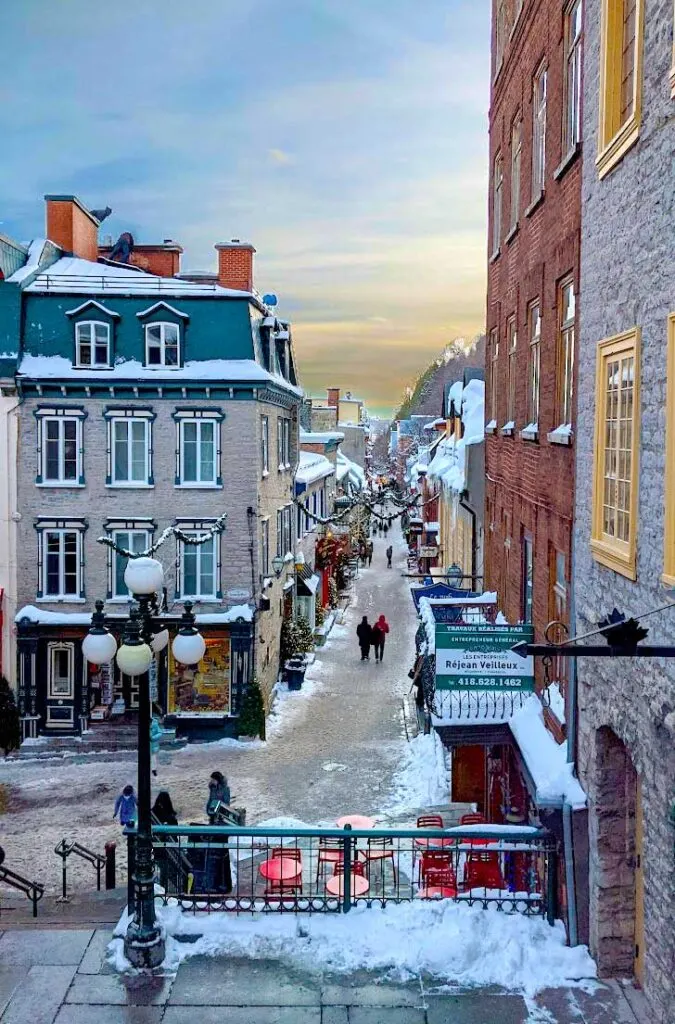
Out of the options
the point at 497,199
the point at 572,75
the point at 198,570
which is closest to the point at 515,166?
the point at 497,199

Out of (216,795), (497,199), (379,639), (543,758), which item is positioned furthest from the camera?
(379,639)

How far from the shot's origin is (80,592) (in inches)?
899

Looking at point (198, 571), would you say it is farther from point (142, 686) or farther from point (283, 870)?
point (142, 686)

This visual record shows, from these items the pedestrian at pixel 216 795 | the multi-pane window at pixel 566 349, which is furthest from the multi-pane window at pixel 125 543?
the multi-pane window at pixel 566 349

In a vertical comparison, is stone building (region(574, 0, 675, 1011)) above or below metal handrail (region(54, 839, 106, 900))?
above

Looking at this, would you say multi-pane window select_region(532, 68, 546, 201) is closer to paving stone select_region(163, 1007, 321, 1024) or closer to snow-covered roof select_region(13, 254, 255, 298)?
paving stone select_region(163, 1007, 321, 1024)

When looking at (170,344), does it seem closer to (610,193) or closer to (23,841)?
(23,841)

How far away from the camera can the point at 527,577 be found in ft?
44.8

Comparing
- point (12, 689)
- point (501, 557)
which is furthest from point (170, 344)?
point (501, 557)

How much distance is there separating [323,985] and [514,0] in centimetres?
1559

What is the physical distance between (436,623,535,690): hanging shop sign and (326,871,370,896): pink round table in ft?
8.42

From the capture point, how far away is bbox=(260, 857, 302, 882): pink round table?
10.6 m

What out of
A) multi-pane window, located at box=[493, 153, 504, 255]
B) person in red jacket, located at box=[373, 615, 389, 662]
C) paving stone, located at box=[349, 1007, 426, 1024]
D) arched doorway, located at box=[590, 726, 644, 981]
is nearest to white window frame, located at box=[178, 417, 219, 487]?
person in red jacket, located at box=[373, 615, 389, 662]

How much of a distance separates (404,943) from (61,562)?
16528mm
